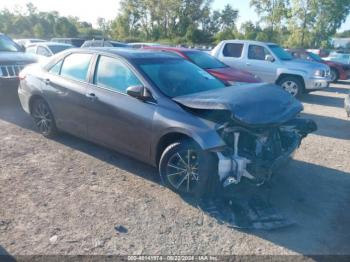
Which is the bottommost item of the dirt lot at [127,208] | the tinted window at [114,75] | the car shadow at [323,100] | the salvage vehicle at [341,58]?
the car shadow at [323,100]

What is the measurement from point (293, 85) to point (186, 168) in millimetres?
7942

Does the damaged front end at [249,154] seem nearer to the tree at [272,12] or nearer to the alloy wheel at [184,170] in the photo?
the alloy wheel at [184,170]

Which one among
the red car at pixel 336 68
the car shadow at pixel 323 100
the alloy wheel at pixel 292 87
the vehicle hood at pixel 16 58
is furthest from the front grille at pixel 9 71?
the red car at pixel 336 68

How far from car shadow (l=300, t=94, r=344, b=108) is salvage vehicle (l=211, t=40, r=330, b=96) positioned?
55cm

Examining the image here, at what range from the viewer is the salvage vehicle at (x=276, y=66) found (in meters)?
10.6

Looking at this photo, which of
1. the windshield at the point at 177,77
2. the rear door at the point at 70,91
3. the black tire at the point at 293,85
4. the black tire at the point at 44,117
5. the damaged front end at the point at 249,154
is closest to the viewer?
the damaged front end at the point at 249,154

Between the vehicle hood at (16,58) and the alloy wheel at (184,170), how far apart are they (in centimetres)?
581

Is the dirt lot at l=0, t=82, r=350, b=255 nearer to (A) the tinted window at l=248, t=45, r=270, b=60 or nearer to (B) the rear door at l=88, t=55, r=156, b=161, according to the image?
(B) the rear door at l=88, t=55, r=156, b=161

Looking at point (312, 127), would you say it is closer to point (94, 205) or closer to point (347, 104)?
point (94, 205)

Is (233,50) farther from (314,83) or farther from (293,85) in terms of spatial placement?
(314,83)

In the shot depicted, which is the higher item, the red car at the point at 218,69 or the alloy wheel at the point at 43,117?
the red car at the point at 218,69

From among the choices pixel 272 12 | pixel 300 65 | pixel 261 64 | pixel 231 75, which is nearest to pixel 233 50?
pixel 261 64

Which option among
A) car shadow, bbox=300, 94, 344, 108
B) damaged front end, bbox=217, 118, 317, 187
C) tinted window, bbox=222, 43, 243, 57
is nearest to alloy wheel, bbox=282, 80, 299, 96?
car shadow, bbox=300, 94, 344, 108

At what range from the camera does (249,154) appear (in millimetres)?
3871
